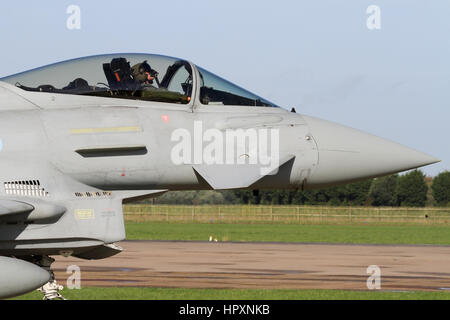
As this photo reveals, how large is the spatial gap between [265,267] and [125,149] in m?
13.6

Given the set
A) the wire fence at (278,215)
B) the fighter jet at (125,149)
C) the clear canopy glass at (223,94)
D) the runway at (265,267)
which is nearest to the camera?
the fighter jet at (125,149)

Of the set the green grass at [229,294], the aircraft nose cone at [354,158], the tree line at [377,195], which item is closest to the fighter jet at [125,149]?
the aircraft nose cone at [354,158]

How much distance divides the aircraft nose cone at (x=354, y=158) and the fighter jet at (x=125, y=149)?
0.05 feet

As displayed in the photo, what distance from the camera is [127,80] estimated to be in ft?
37.4

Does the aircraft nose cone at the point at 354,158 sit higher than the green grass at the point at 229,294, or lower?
higher

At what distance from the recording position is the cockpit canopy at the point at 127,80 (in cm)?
1131

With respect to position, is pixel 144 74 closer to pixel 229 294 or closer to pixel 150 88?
pixel 150 88

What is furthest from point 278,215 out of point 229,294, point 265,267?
point 229,294

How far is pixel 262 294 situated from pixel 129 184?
5.70 m

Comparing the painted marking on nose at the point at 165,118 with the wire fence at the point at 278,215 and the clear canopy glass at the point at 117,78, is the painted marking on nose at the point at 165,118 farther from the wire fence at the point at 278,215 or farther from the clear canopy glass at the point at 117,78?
the wire fence at the point at 278,215

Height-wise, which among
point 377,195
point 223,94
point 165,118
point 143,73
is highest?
point 143,73

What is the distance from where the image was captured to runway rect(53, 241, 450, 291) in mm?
18906

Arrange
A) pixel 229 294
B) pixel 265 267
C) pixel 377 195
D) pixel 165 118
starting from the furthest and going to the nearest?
pixel 377 195
pixel 265 267
pixel 229 294
pixel 165 118
